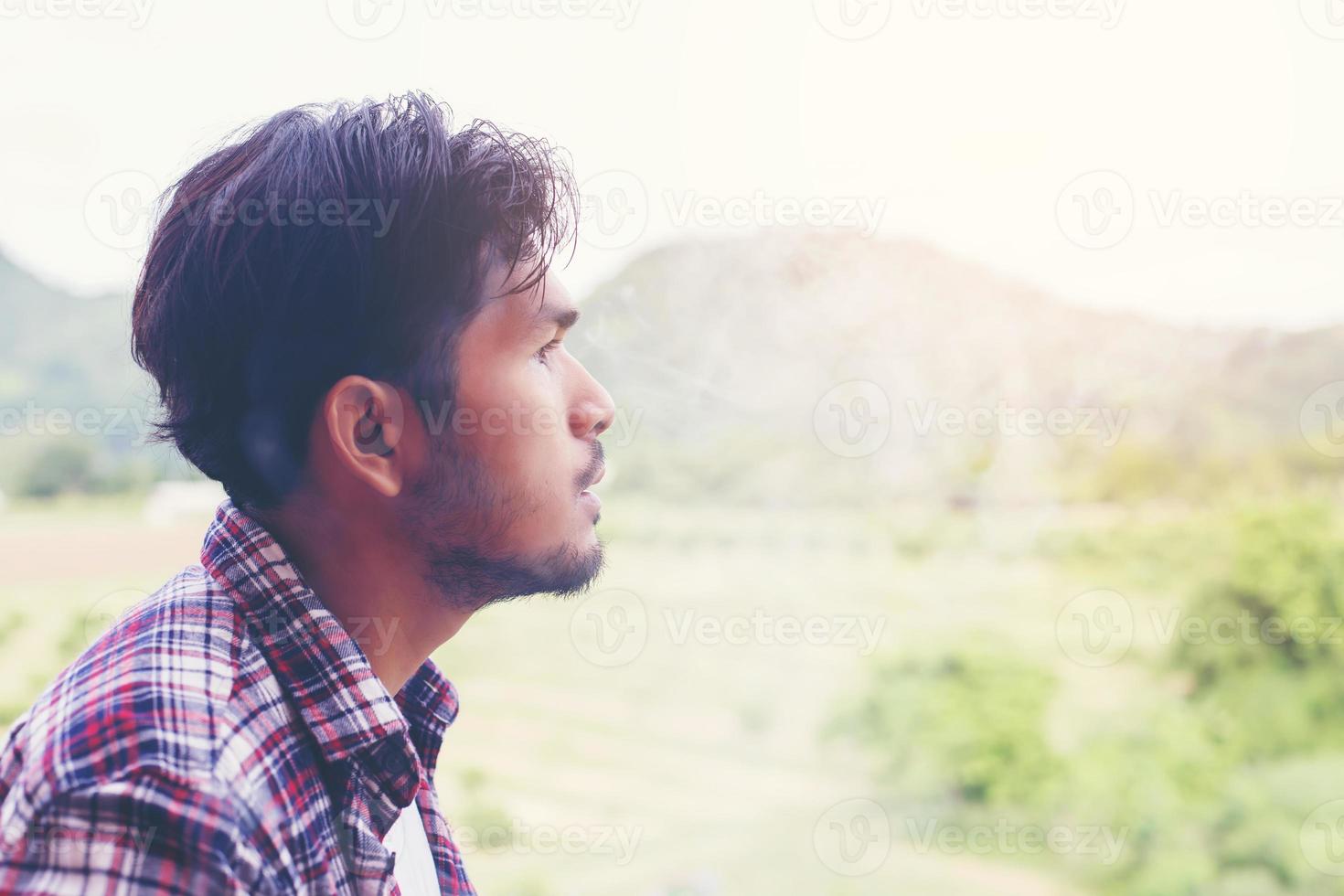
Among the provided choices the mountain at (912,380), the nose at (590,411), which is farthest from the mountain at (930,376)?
the nose at (590,411)

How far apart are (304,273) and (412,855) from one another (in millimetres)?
469

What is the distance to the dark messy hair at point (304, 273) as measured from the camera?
743 mm

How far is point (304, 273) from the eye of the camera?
74 centimetres

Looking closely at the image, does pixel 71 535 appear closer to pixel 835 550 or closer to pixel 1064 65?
pixel 835 550

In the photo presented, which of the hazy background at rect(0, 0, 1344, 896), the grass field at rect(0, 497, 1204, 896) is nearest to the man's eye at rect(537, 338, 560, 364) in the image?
the hazy background at rect(0, 0, 1344, 896)

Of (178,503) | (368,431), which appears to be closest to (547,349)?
(368,431)

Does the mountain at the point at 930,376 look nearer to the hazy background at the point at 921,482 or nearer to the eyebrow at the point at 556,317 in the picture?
the hazy background at the point at 921,482

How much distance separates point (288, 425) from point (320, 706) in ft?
0.71

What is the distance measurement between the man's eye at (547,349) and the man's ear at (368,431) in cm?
12

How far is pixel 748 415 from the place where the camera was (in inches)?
118

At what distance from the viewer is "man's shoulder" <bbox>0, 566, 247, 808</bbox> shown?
1.72 feet

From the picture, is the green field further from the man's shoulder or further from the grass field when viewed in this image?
the man's shoulder

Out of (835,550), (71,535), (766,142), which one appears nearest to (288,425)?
(71,535)

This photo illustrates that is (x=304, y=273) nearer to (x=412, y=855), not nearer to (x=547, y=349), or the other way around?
(x=547, y=349)
